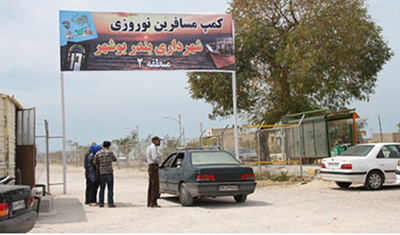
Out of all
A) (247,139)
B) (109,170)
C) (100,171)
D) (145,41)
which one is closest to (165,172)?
(109,170)

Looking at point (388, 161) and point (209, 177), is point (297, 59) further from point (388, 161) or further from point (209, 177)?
point (209, 177)

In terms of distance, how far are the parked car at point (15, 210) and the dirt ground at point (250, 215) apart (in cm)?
175

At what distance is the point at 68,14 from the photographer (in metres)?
16.6

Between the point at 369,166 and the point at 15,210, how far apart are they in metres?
10.9

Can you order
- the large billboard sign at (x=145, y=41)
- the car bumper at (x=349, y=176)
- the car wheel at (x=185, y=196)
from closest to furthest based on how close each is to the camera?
1. the car wheel at (x=185, y=196)
2. the car bumper at (x=349, y=176)
3. the large billboard sign at (x=145, y=41)

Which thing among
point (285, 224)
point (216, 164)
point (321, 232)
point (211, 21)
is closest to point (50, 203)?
point (216, 164)

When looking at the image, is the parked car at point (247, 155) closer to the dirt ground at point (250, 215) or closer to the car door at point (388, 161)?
the dirt ground at point (250, 215)

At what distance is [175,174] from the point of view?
12.6m

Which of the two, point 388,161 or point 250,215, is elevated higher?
point 388,161

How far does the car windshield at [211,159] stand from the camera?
12.3 meters

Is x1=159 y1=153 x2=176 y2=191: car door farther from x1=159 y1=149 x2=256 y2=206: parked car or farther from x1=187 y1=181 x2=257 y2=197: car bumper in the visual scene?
x1=187 y1=181 x2=257 y2=197: car bumper

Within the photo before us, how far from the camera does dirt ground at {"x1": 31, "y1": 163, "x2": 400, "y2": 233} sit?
8.30 metres

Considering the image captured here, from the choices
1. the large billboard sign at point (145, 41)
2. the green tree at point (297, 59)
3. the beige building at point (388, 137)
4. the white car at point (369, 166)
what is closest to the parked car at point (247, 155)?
the green tree at point (297, 59)

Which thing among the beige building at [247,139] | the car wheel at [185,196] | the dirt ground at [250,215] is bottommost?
the dirt ground at [250,215]
